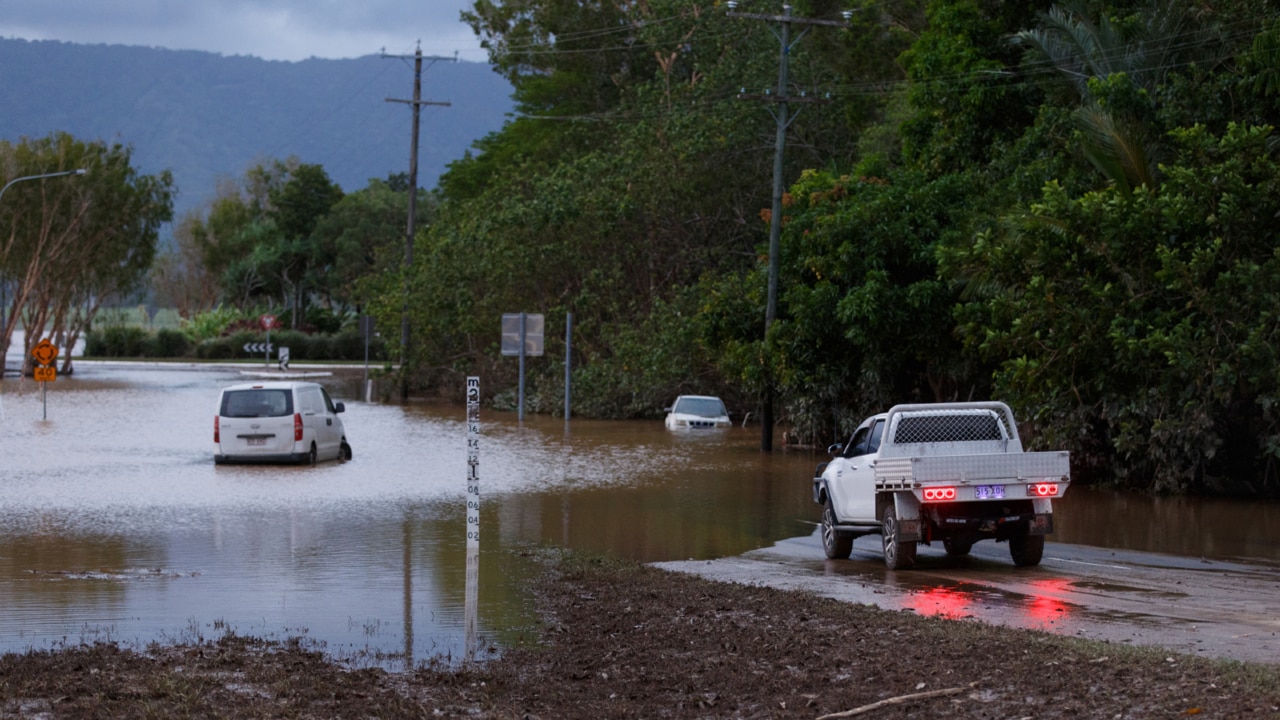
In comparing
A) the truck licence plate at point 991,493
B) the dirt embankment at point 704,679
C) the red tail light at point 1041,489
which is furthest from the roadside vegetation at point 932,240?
the dirt embankment at point 704,679

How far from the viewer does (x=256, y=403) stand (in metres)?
27.4

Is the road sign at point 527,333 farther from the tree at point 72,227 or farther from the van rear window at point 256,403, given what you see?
the tree at point 72,227

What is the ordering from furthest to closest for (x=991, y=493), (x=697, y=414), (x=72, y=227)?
(x=72, y=227) → (x=697, y=414) → (x=991, y=493)

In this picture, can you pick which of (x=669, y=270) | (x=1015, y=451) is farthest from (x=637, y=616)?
(x=669, y=270)

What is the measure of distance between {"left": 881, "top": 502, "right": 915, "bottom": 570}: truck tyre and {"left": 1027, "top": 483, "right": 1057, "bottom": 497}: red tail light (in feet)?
3.99

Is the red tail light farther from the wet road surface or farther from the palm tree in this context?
the palm tree

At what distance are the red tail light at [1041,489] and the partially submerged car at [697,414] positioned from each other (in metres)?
24.6

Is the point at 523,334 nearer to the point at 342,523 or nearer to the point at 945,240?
the point at 945,240

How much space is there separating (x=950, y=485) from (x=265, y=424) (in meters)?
16.3

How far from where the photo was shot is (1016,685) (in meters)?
8.20

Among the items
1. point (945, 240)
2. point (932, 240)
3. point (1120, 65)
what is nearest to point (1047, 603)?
point (945, 240)

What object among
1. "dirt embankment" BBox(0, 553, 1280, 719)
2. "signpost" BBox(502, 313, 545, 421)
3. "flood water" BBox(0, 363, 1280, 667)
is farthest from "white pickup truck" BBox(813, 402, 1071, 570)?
"signpost" BBox(502, 313, 545, 421)

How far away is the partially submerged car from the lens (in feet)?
128

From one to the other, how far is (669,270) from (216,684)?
39166 millimetres
